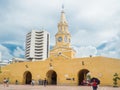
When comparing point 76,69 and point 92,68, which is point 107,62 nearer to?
point 92,68

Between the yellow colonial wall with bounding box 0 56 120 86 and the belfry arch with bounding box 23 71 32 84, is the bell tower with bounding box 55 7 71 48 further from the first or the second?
the yellow colonial wall with bounding box 0 56 120 86

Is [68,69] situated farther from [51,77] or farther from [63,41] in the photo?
[63,41]

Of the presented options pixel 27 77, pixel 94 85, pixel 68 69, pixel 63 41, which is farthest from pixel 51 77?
pixel 94 85

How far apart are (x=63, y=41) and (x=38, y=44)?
69.6 m

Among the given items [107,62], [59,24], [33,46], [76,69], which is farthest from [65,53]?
[33,46]

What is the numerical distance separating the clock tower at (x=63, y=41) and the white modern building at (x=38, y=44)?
66570mm

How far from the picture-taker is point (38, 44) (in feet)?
402

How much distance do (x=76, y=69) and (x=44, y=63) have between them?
6.15m

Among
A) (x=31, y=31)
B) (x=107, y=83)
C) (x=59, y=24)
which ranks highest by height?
(x=31, y=31)

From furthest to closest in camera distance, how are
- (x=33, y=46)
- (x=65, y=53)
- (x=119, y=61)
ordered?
(x=33, y=46), (x=65, y=53), (x=119, y=61)

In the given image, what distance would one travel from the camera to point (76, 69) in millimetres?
37062

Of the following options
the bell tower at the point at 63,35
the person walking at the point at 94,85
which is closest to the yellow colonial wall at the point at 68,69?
the bell tower at the point at 63,35

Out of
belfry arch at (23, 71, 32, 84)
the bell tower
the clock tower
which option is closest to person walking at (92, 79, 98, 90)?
belfry arch at (23, 71, 32, 84)

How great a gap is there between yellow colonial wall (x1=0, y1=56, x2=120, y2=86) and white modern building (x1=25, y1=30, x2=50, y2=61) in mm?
A: 76273
